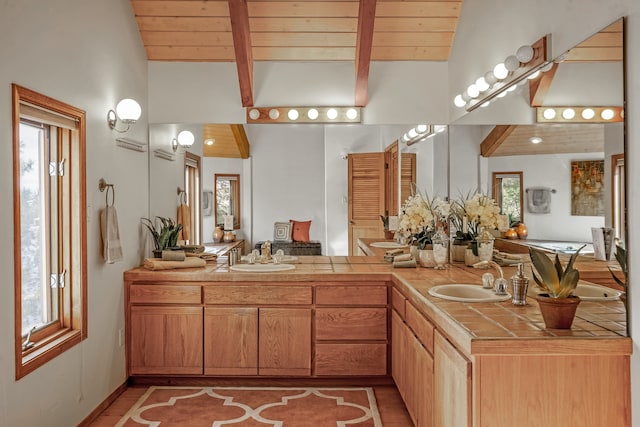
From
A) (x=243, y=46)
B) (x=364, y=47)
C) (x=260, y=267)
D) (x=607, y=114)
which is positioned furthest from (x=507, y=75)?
(x=260, y=267)

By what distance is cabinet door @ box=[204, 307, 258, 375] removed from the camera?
3.78 m

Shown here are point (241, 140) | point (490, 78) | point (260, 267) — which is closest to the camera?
point (490, 78)

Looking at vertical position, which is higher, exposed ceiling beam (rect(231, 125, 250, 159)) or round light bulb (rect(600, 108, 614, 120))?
exposed ceiling beam (rect(231, 125, 250, 159))

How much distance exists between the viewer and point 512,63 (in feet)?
9.94

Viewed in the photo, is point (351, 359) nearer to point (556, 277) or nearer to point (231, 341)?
point (231, 341)

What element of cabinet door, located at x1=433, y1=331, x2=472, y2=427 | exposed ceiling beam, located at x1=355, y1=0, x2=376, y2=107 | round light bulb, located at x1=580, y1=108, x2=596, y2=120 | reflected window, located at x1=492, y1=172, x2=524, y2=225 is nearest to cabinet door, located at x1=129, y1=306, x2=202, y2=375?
cabinet door, located at x1=433, y1=331, x2=472, y2=427

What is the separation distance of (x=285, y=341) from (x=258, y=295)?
0.36 metres

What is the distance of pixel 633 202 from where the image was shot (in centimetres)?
192

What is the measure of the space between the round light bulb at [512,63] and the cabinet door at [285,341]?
1979mm

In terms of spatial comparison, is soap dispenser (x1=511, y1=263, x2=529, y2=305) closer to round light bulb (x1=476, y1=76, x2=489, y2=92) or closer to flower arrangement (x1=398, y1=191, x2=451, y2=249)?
flower arrangement (x1=398, y1=191, x2=451, y2=249)

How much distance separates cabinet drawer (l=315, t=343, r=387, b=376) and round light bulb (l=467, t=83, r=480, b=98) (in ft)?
5.94

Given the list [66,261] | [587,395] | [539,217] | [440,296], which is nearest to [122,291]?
[66,261]

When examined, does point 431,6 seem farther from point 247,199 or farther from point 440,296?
point 440,296

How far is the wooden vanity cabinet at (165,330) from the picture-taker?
3.79 metres
